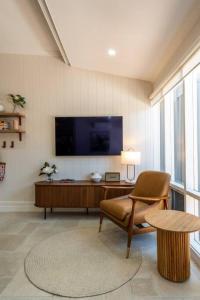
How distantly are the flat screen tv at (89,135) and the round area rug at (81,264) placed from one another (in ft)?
5.18

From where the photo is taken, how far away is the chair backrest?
2852 mm

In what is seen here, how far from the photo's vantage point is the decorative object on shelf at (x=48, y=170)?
12.9 feet

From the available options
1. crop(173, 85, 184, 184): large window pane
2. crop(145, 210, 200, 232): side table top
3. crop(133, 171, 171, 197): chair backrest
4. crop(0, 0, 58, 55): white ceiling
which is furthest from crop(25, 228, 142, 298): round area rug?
crop(0, 0, 58, 55): white ceiling

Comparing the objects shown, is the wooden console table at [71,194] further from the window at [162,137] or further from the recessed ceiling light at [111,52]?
the recessed ceiling light at [111,52]

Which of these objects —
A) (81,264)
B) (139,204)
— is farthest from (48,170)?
(81,264)

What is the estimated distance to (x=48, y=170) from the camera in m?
3.95

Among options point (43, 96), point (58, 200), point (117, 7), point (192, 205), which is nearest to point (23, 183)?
point (58, 200)

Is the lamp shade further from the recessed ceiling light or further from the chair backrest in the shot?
the recessed ceiling light

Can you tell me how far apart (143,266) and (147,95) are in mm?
2999

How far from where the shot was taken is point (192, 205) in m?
2.61

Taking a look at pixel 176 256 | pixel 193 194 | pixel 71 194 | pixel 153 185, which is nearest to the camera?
pixel 176 256

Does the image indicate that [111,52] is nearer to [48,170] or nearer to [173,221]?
[48,170]

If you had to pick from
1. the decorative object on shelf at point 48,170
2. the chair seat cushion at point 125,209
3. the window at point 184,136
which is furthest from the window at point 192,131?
the decorative object on shelf at point 48,170

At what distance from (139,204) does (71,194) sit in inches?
51.5
